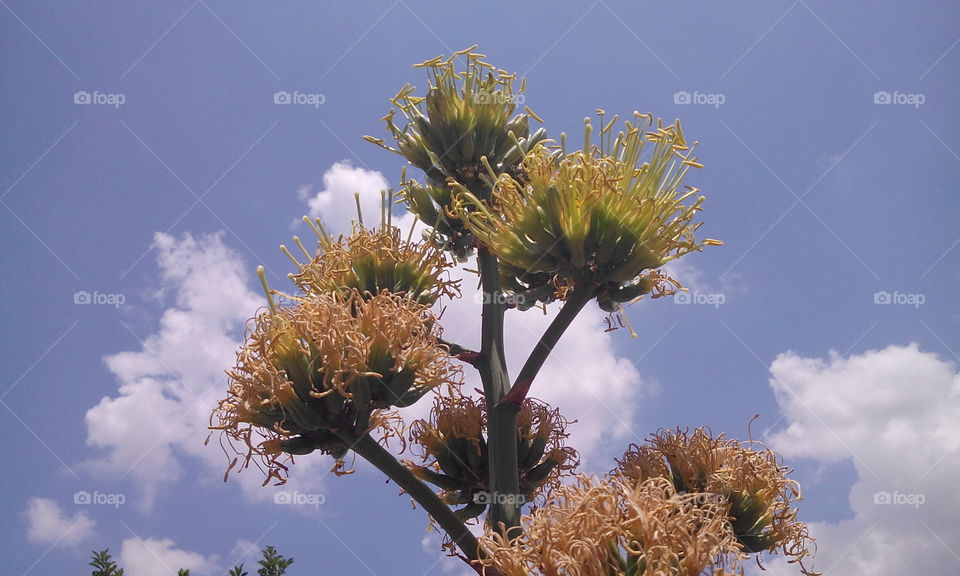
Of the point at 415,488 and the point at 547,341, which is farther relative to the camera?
the point at 547,341

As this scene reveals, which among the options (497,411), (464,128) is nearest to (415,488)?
(497,411)

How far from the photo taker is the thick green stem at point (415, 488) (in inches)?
136

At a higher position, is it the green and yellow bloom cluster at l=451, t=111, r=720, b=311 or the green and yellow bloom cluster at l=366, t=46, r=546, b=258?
the green and yellow bloom cluster at l=366, t=46, r=546, b=258

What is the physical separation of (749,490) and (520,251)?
1906 mm

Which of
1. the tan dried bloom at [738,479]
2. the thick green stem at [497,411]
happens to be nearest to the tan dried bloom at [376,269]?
the thick green stem at [497,411]

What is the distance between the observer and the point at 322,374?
3398 mm

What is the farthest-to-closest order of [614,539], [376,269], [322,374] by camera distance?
[376,269], [322,374], [614,539]

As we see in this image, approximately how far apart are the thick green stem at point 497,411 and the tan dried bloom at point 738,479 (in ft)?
2.51

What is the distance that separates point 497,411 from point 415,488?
56 centimetres

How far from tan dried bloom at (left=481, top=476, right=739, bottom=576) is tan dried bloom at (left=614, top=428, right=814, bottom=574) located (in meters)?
1.29

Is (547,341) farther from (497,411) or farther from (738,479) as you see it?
(738,479)

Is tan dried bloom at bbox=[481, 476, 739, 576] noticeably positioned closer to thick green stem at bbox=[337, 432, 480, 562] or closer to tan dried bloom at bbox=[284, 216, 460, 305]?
thick green stem at bbox=[337, 432, 480, 562]

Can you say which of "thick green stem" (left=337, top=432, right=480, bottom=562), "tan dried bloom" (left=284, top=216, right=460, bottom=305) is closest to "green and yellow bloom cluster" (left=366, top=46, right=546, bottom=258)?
"tan dried bloom" (left=284, top=216, right=460, bottom=305)

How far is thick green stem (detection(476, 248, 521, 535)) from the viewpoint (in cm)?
354
